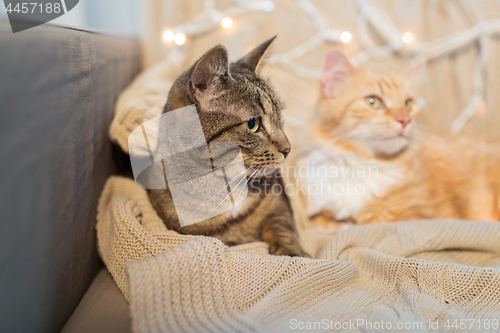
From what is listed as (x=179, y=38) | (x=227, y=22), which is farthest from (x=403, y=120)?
(x=179, y=38)

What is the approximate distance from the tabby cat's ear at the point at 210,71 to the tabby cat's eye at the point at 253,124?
12 cm

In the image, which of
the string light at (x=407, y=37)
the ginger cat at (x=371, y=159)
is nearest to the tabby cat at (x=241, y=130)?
the ginger cat at (x=371, y=159)

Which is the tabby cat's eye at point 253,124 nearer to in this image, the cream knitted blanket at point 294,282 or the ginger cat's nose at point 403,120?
the cream knitted blanket at point 294,282

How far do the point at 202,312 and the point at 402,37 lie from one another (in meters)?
1.54

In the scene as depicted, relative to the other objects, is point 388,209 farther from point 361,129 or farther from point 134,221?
point 134,221

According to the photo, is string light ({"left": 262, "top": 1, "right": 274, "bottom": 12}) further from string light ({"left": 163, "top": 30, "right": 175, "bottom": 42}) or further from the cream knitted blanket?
the cream knitted blanket

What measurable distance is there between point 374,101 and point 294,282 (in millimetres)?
843

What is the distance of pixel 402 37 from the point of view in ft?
4.63

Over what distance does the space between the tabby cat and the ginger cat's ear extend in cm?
39

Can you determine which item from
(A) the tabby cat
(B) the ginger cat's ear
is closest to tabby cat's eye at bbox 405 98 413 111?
(B) the ginger cat's ear

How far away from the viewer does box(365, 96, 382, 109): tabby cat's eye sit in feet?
3.74

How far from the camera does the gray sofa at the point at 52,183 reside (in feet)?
1.59

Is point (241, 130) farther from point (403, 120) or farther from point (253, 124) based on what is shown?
point (403, 120)

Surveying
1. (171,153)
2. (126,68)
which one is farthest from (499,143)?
(126,68)
